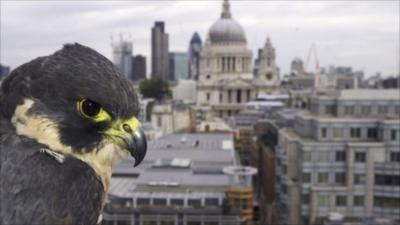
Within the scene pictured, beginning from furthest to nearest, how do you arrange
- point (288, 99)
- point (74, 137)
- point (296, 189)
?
1. point (288, 99)
2. point (296, 189)
3. point (74, 137)

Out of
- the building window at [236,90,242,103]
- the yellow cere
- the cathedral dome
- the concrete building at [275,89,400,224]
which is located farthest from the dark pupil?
the cathedral dome

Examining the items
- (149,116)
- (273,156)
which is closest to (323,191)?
(273,156)

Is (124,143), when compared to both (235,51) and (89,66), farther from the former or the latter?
(235,51)

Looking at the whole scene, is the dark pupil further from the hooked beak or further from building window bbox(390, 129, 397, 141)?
building window bbox(390, 129, 397, 141)

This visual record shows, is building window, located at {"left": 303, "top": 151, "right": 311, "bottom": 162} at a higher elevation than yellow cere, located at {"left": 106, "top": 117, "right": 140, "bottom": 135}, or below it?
below

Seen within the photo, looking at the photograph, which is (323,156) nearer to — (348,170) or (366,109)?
(348,170)

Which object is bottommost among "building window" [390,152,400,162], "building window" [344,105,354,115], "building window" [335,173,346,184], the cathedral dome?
"building window" [335,173,346,184]
